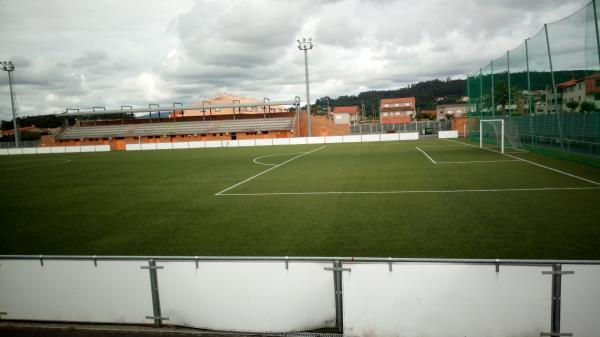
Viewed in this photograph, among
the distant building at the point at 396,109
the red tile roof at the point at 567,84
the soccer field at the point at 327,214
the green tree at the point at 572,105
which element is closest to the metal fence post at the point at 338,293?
the soccer field at the point at 327,214

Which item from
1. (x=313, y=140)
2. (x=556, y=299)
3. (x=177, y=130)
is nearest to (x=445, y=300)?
(x=556, y=299)

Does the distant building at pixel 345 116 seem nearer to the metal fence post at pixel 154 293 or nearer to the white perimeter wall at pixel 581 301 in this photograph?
the metal fence post at pixel 154 293

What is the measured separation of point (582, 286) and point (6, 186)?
23.5 m

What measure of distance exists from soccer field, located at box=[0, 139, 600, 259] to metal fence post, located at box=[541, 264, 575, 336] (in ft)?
8.96

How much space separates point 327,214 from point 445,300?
6493 millimetres

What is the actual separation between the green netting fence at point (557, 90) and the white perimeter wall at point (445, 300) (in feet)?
51.9

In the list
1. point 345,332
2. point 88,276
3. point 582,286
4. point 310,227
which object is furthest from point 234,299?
point 310,227

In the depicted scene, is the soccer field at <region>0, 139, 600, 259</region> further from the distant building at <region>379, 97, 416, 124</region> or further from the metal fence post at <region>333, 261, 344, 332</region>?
the distant building at <region>379, 97, 416, 124</region>

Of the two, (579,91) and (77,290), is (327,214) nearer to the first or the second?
(77,290)

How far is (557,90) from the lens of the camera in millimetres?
21625

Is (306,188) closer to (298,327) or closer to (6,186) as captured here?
(298,327)

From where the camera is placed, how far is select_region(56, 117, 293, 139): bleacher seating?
2459 inches

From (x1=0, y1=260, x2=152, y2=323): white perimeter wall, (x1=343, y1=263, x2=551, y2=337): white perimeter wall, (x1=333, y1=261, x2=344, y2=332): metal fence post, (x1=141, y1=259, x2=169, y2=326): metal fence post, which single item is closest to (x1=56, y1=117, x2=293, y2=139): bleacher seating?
(x1=0, y1=260, x2=152, y2=323): white perimeter wall

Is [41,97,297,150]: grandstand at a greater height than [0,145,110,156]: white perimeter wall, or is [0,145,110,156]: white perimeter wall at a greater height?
[41,97,297,150]: grandstand
